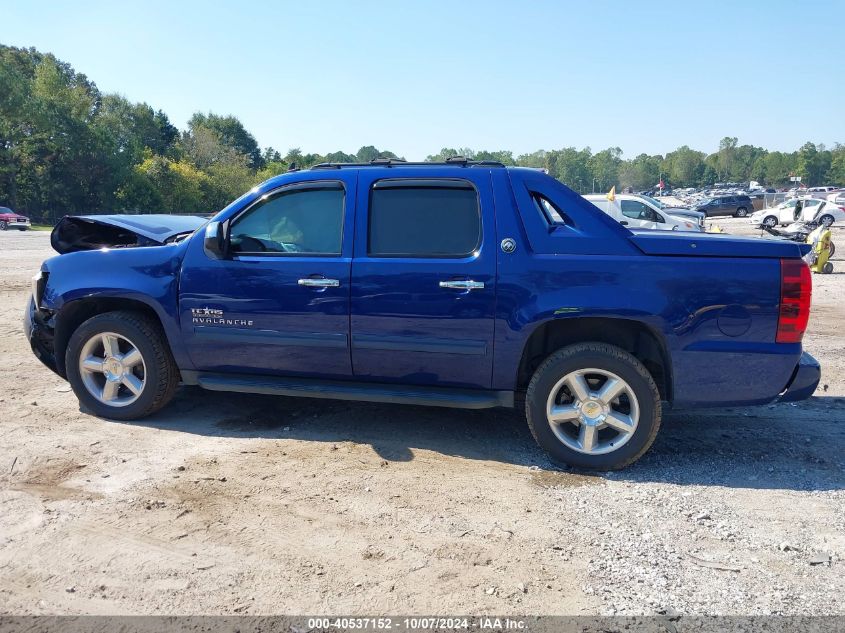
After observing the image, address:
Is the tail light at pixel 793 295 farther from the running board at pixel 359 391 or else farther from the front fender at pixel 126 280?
the front fender at pixel 126 280

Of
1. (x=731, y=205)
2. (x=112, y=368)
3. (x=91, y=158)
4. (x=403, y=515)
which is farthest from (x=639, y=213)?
(x=91, y=158)

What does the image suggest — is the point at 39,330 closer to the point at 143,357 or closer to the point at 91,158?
the point at 143,357

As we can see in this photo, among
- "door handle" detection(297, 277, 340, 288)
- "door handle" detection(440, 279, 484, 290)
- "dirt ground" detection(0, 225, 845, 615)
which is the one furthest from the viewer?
"door handle" detection(297, 277, 340, 288)

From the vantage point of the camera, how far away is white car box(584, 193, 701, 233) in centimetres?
1853

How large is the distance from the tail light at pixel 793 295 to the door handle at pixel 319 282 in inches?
110

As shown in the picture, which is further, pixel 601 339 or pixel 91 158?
pixel 91 158

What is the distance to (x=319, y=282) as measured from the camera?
419 centimetres

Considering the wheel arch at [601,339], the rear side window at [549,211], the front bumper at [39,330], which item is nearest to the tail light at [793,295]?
the wheel arch at [601,339]

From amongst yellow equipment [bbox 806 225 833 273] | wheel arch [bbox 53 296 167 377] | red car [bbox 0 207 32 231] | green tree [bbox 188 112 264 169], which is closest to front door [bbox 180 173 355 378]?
wheel arch [bbox 53 296 167 377]

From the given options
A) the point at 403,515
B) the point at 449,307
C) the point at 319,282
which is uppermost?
the point at 319,282

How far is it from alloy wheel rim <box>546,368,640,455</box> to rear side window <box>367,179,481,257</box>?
3.63ft

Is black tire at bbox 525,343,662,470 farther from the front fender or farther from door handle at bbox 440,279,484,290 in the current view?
the front fender

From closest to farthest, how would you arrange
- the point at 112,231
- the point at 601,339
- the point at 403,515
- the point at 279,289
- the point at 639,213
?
the point at 403,515
the point at 601,339
the point at 279,289
the point at 112,231
the point at 639,213

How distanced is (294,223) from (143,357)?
60.8 inches
